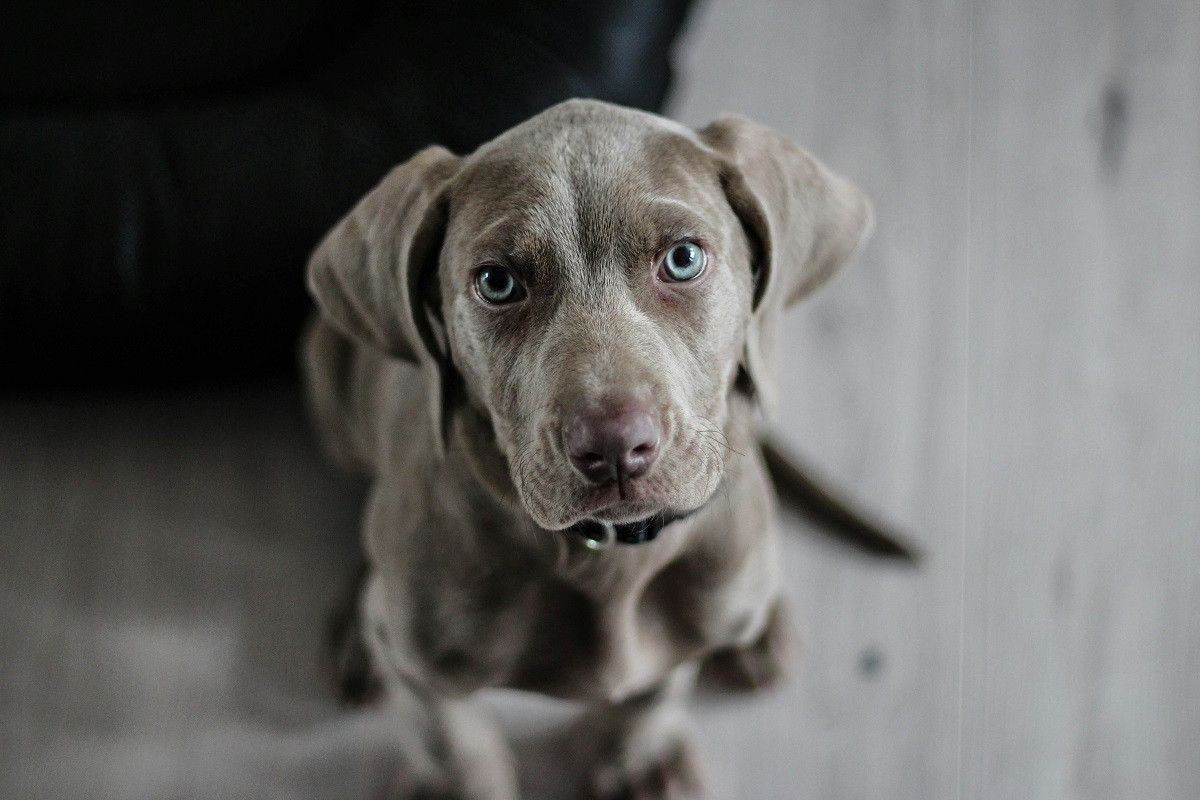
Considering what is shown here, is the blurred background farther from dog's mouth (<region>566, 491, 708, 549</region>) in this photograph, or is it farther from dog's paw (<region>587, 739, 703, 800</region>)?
dog's mouth (<region>566, 491, 708, 549</region>)

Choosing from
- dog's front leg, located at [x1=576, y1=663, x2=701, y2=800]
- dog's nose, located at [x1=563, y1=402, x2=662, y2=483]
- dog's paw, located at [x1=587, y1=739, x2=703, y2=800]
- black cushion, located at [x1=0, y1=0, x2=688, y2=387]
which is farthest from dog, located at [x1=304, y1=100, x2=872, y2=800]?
black cushion, located at [x1=0, y1=0, x2=688, y2=387]

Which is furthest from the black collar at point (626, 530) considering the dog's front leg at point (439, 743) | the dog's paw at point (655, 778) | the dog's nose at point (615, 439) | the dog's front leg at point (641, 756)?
the dog's paw at point (655, 778)

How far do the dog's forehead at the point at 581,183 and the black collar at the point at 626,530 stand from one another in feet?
1.07

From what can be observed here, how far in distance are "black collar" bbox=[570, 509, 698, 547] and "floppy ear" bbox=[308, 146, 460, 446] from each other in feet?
0.70

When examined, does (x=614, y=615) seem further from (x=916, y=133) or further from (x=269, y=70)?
(x=916, y=133)

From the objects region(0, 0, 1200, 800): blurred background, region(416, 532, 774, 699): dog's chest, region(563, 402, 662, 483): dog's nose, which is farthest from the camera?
region(0, 0, 1200, 800): blurred background

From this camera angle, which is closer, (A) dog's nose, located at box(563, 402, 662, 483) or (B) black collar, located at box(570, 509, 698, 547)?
(A) dog's nose, located at box(563, 402, 662, 483)

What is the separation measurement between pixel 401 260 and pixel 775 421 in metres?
0.88

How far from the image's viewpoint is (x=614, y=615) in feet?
4.46

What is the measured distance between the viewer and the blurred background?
1.93 meters

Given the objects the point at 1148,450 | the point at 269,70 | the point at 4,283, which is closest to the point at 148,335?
the point at 4,283

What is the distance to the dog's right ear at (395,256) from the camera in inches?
47.7

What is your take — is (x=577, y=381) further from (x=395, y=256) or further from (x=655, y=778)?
(x=655, y=778)

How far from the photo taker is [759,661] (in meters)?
1.96
